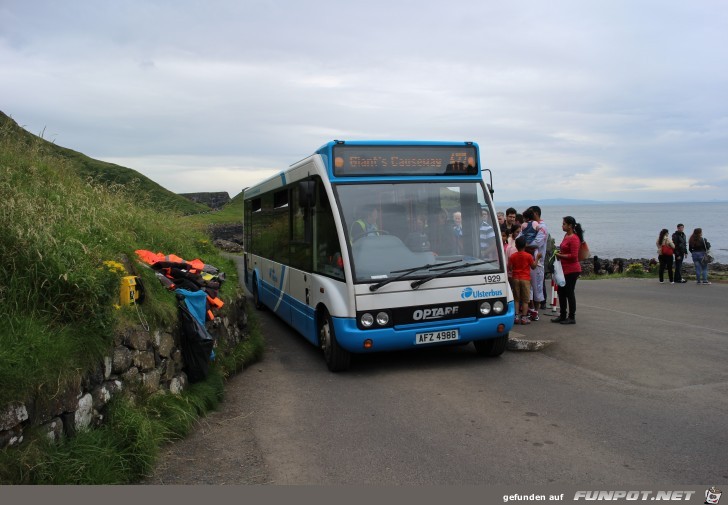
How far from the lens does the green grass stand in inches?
170

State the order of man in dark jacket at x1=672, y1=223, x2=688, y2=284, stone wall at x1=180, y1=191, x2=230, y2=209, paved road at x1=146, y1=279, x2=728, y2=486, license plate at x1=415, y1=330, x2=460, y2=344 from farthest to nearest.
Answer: stone wall at x1=180, y1=191, x2=230, y2=209
man in dark jacket at x1=672, y1=223, x2=688, y2=284
license plate at x1=415, y1=330, x2=460, y2=344
paved road at x1=146, y1=279, x2=728, y2=486

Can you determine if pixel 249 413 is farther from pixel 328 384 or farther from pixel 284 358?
pixel 284 358

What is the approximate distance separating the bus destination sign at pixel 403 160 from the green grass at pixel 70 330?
2.86m

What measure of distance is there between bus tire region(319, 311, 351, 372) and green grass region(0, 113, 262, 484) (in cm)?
123

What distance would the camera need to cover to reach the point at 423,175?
28.1 ft

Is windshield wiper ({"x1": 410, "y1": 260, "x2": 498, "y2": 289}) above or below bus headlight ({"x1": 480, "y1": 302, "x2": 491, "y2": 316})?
above

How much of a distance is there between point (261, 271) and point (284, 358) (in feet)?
15.4

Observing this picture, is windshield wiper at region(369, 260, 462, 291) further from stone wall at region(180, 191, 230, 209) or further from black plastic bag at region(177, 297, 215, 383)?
stone wall at region(180, 191, 230, 209)

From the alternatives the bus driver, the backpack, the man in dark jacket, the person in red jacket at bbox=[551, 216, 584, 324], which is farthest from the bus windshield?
the man in dark jacket

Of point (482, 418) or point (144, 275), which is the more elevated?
point (144, 275)

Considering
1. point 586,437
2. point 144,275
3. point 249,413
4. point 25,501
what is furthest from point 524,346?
point 25,501

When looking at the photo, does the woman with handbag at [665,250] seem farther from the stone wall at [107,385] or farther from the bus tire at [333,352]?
the stone wall at [107,385]

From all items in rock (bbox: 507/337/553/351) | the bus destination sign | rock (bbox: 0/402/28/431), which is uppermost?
the bus destination sign

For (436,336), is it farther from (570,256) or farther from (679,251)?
(679,251)
